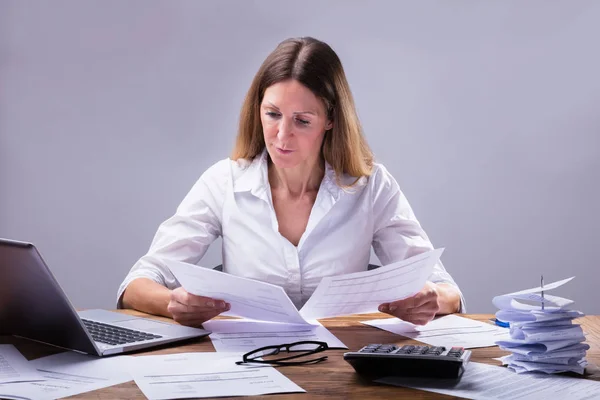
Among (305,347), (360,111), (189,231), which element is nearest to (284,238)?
(189,231)

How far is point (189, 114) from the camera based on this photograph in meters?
3.79

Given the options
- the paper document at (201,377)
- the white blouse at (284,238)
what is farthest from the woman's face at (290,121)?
the paper document at (201,377)

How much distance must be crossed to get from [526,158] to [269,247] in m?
2.08

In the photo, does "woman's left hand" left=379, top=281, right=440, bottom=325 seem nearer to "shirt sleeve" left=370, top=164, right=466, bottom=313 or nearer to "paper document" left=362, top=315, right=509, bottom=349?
"paper document" left=362, top=315, right=509, bottom=349

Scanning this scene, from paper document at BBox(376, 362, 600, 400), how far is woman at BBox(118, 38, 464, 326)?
80 centimetres

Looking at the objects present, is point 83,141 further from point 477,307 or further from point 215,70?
point 477,307

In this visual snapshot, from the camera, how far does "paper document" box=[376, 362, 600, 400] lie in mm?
1063

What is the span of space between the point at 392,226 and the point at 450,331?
2.14 ft

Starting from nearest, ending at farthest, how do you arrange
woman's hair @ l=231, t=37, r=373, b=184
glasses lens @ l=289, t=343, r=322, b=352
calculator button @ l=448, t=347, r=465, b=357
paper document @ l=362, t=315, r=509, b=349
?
1. calculator button @ l=448, t=347, r=465, b=357
2. glasses lens @ l=289, t=343, r=322, b=352
3. paper document @ l=362, t=315, r=509, b=349
4. woman's hair @ l=231, t=37, r=373, b=184

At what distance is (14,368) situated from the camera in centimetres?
120

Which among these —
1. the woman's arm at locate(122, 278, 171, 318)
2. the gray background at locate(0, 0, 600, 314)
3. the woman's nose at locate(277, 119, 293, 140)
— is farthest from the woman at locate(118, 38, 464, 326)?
the gray background at locate(0, 0, 600, 314)

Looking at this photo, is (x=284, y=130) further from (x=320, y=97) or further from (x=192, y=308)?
(x=192, y=308)

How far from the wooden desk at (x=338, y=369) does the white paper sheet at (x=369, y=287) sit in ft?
0.18

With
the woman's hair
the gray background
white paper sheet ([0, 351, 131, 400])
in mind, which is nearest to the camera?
white paper sheet ([0, 351, 131, 400])
